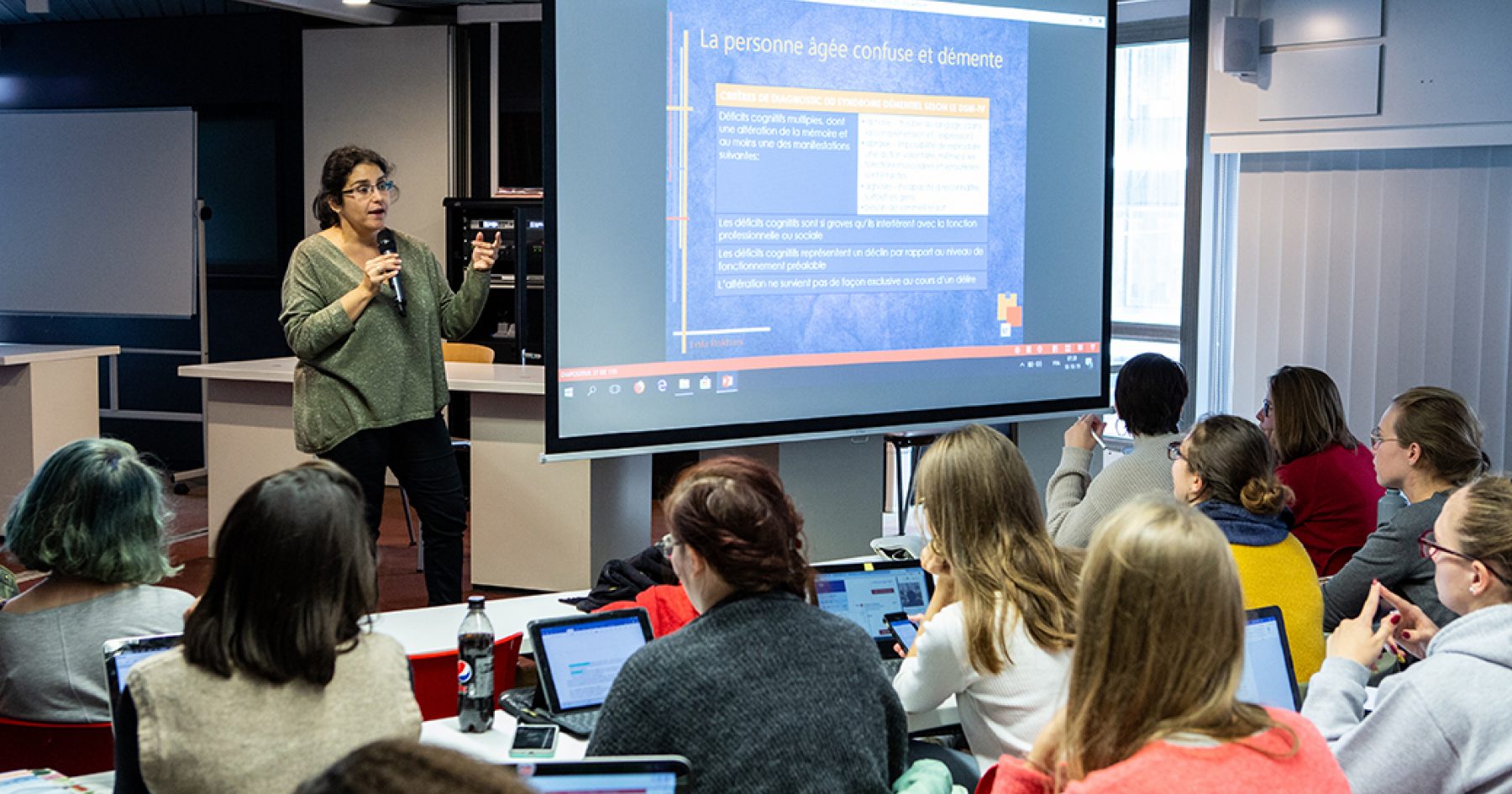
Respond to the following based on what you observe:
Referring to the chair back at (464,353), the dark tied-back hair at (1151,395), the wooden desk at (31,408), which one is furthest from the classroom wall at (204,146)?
the dark tied-back hair at (1151,395)

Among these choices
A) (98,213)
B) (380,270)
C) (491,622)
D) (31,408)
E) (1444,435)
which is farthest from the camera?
(98,213)

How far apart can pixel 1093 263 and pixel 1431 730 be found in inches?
120

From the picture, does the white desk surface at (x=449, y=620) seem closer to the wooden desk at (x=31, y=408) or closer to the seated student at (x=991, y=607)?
the seated student at (x=991, y=607)

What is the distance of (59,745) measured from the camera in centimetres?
235

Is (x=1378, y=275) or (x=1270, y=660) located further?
(x=1378, y=275)

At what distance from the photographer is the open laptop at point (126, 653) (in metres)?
2.09

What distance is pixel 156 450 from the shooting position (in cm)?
904

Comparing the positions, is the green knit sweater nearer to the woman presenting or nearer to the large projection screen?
the woman presenting

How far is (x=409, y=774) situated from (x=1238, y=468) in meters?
2.65

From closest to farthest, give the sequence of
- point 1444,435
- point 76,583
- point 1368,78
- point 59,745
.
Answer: point 59,745
point 76,583
point 1444,435
point 1368,78

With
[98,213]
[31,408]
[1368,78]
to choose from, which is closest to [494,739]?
[1368,78]

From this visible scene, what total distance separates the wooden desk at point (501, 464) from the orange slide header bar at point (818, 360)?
4.34 ft

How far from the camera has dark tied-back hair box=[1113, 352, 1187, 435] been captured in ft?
13.5

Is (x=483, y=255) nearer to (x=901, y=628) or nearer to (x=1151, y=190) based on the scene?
(x=901, y=628)
